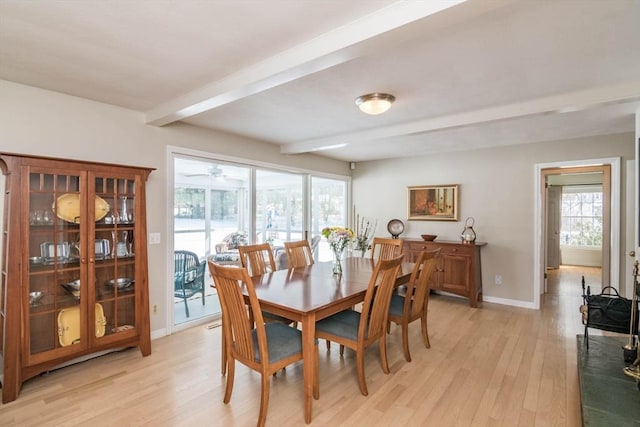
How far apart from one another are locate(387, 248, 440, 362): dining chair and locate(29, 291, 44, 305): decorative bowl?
2.88m

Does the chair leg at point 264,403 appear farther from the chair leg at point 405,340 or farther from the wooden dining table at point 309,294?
the chair leg at point 405,340

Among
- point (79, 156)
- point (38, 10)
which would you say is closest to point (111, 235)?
point (79, 156)

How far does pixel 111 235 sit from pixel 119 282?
434mm

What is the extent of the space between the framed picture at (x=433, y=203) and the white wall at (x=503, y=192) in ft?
0.32

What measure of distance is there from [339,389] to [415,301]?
108 centimetres

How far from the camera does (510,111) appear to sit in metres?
2.97

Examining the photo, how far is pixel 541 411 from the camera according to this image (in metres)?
2.20

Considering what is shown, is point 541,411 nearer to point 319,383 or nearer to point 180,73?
point 319,383

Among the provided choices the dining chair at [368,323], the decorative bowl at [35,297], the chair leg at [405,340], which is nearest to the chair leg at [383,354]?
the dining chair at [368,323]

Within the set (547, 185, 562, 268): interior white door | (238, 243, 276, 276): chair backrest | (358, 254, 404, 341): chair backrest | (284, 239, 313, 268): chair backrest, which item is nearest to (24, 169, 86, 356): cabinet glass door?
(238, 243, 276, 276): chair backrest

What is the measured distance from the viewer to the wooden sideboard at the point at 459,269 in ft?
15.1

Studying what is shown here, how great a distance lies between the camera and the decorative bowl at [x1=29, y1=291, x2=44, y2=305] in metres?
2.50

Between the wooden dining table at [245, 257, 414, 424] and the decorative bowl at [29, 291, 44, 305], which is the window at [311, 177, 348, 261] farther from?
the decorative bowl at [29, 291, 44, 305]

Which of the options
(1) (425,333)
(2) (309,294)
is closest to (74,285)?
(2) (309,294)
